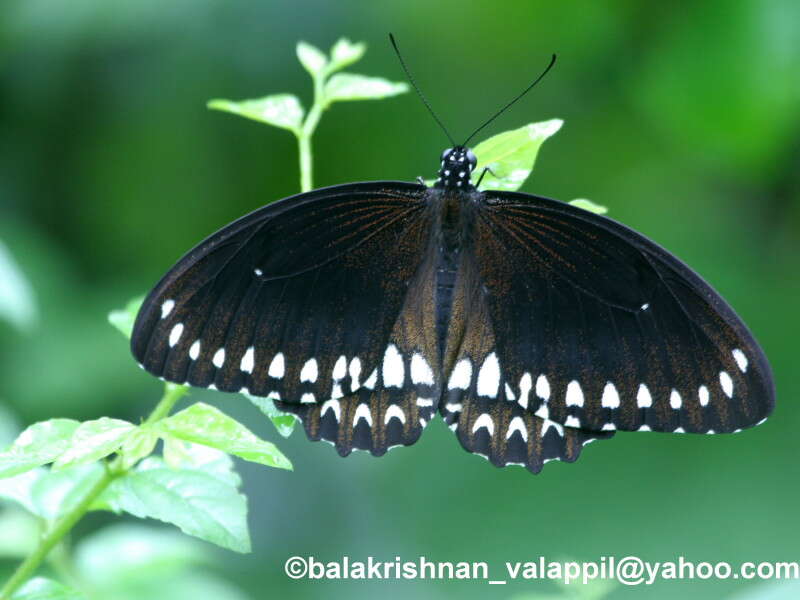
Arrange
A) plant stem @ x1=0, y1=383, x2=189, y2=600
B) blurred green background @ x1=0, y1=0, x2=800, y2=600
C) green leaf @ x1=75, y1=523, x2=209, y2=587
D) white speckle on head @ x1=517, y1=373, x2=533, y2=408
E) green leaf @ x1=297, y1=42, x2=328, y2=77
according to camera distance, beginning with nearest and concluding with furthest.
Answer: plant stem @ x1=0, y1=383, x2=189, y2=600 → white speckle on head @ x1=517, y1=373, x2=533, y2=408 → green leaf @ x1=297, y1=42, x2=328, y2=77 → green leaf @ x1=75, y1=523, x2=209, y2=587 → blurred green background @ x1=0, y1=0, x2=800, y2=600

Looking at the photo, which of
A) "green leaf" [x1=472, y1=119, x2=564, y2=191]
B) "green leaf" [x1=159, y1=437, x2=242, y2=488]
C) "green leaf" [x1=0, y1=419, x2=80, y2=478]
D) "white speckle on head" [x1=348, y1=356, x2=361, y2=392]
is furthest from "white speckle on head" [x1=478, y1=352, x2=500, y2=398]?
"green leaf" [x1=0, y1=419, x2=80, y2=478]

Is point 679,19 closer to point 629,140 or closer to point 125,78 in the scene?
point 629,140

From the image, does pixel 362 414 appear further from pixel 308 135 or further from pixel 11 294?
pixel 11 294

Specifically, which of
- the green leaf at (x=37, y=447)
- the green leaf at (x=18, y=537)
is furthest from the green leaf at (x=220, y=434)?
the green leaf at (x=18, y=537)

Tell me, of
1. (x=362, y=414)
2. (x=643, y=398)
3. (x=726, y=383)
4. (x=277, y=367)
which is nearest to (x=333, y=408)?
(x=362, y=414)

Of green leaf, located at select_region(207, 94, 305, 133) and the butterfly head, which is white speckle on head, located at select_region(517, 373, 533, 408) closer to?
the butterfly head

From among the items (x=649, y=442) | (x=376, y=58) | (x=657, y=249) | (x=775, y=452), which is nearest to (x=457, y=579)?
(x=649, y=442)
